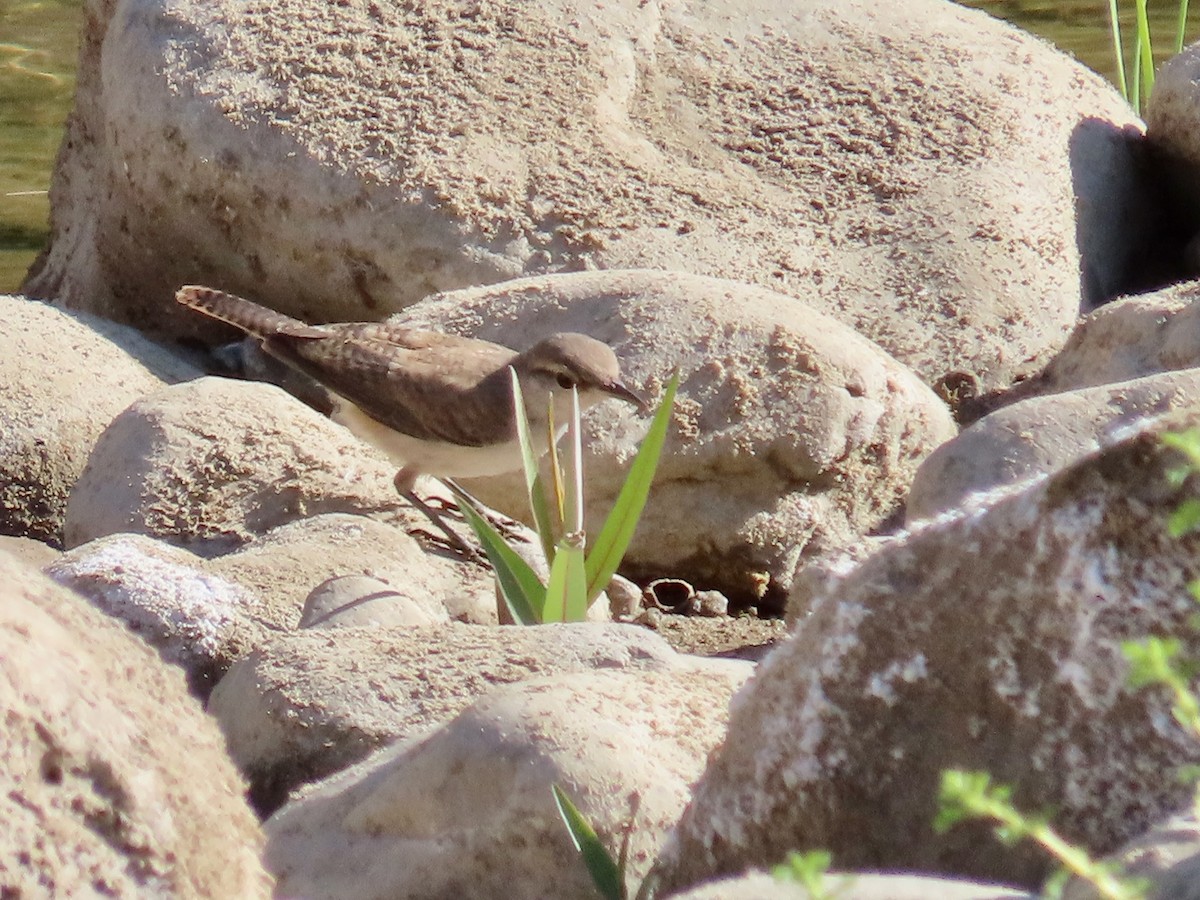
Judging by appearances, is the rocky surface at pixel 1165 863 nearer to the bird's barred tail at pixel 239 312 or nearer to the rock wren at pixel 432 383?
the rock wren at pixel 432 383

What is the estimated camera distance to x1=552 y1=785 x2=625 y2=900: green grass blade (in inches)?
117

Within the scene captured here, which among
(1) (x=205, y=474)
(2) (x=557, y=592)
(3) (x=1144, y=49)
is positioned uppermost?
(3) (x=1144, y=49)

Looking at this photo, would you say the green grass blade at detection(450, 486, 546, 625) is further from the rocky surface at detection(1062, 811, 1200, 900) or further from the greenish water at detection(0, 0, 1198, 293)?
the greenish water at detection(0, 0, 1198, 293)

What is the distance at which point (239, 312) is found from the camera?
23.8ft

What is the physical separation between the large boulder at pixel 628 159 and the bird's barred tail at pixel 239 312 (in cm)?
53

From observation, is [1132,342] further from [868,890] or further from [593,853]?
[868,890]

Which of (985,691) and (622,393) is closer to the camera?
(985,691)

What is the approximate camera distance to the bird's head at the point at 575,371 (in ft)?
19.5

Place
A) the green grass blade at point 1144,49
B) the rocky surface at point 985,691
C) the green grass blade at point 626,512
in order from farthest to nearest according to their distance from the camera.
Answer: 1. the green grass blade at point 1144,49
2. the green grass blade at point 626,512
3. the rocky surface at point 985,691

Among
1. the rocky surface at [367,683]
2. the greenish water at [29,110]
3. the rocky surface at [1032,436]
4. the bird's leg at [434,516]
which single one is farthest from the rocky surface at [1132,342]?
the greenish water at [29,110]

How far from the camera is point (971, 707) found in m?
2.59

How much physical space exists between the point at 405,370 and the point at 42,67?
815 centimetres

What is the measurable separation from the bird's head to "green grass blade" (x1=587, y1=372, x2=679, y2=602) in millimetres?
1078

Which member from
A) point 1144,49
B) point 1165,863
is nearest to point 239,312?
point 1144,49
